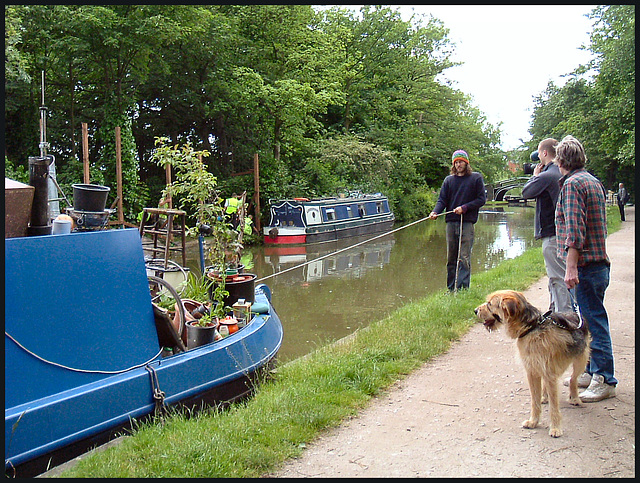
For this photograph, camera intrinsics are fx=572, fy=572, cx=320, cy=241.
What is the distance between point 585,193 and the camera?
3.92m

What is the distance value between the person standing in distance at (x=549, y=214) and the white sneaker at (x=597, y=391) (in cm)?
100

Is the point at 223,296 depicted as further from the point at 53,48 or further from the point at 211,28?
the point at 211,28

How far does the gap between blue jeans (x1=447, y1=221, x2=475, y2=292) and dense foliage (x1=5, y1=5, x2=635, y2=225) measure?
11886mm

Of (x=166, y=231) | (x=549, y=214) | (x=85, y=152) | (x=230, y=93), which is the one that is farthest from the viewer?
(x=230, y=93)

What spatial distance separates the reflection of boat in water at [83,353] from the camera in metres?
3.51

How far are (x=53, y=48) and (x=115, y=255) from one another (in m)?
14.9

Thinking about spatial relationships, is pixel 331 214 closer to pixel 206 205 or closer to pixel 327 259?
pixel 327 259

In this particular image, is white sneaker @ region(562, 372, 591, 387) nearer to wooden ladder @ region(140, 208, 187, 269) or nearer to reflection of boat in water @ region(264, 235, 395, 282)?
wooden ladder @ region(140, 208, 187, 269)

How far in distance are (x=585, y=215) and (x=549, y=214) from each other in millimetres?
1398

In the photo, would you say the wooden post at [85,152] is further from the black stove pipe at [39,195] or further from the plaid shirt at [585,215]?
the plaid shirt at [585,215]

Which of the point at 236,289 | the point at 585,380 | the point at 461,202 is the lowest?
the point at 585,380

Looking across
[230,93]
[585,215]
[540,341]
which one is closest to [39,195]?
[540,341]

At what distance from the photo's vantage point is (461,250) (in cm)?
766

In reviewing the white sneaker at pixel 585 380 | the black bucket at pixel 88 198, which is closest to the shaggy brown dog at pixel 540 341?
the white sneaker at pixel 585 380
